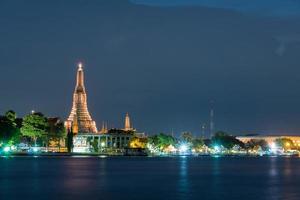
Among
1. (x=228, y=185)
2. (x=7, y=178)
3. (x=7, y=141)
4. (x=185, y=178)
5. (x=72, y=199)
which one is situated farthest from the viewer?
Result: (x=7, y=141)

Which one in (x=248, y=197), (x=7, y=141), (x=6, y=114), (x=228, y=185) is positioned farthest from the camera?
(x=6, y=114)

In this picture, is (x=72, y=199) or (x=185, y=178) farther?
(x=185, y=178)

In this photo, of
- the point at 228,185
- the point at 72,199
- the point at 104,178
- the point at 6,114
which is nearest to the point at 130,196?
the point at 72,199

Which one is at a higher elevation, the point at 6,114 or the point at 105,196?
the point at 6,114

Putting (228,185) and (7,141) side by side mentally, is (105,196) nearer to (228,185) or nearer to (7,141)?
(228,185)

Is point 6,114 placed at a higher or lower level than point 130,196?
higher

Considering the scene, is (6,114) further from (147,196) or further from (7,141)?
(147,196)

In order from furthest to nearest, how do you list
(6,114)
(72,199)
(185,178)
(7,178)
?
1. (6,114)
2. (185,178)
3. (7,178)
4. (72,199)

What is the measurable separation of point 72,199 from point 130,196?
22.5ft

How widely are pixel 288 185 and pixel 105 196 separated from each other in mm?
28897

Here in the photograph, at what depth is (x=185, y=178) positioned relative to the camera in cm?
11094

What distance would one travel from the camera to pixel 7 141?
181m

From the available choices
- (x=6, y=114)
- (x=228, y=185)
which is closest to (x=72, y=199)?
(x=228, y=185)

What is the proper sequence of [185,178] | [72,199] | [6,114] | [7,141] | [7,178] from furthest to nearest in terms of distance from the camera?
[6,114]
[7,141]
[185,178]
[7,178]
[72,199]
